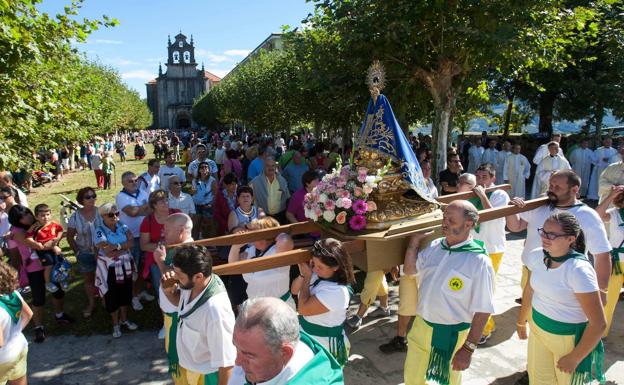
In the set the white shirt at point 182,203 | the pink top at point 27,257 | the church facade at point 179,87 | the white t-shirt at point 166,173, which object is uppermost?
the church facade at point 179,87

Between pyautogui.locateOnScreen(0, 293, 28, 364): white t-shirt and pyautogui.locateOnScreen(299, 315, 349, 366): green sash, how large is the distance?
8.17 feet

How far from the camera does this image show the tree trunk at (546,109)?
21859mm

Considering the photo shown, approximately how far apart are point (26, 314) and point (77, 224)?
260cm

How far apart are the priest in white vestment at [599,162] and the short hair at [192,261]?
1457 cm

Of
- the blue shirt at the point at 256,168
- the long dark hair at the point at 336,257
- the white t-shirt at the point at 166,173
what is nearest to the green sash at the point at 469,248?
the long dark hair at the point at 336,257

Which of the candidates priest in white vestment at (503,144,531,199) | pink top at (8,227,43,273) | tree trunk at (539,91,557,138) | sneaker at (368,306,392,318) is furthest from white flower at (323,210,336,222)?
tree trunk at (539,91,557,138)

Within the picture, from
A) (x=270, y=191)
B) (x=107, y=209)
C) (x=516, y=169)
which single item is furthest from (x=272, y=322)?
(x=516, y=169)

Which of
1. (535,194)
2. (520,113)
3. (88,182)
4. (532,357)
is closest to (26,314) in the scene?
(532,357)

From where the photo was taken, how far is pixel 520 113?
29906mm

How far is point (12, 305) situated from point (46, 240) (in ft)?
7.64

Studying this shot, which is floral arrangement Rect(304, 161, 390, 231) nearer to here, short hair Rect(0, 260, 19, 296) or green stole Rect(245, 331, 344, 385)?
green stole Rect(245, 331, 344, 385)

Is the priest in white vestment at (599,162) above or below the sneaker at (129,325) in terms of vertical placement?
above

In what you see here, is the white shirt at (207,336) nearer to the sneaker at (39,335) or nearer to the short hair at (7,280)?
the short hair at (7,280)

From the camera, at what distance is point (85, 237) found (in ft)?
21.4
